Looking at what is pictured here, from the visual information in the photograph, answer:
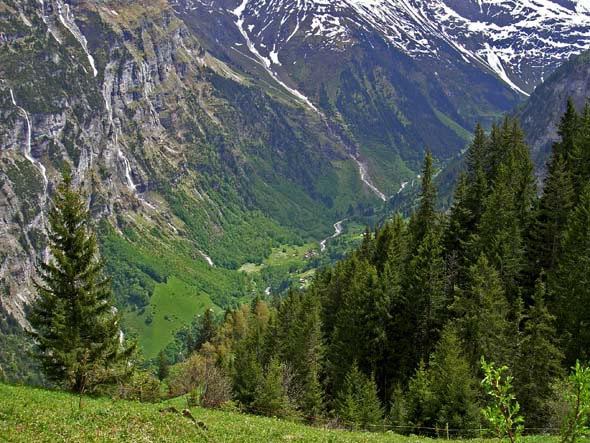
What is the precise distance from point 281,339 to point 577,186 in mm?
53521

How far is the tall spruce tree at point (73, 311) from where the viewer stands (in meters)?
46.0

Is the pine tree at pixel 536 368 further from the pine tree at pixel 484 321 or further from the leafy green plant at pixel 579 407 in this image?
the leafy green plant at pixel 579 407

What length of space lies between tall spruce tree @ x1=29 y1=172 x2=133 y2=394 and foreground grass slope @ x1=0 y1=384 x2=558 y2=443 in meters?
8.34

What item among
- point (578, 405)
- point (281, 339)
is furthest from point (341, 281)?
point (578, 405)

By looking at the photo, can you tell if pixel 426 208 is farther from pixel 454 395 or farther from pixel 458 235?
pixel 454 395

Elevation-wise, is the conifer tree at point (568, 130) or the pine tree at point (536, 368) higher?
the conifer tree at point (568, 130)

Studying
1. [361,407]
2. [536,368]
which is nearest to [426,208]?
[536,368]

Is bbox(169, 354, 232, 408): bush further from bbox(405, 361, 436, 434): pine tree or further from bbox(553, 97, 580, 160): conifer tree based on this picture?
bbox(553, 97, 580, 160): conifer tree

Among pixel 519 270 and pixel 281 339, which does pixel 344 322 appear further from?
pixel 519 270

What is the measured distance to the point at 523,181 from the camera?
279ft

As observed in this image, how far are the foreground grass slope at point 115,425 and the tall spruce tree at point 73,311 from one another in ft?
27.4

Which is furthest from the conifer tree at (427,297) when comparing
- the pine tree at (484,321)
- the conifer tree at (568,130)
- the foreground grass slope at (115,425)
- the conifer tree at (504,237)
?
the conifer tree at (568,130)

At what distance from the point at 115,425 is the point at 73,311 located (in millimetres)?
21694

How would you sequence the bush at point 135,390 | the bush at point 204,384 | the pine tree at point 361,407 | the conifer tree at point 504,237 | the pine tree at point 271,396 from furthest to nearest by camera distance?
the conifer tree at point 504,237 → the pine tree at point 271,396 → the bush at point 204,384 → the pine tree at point 361,407 → the bush at point 135,390
